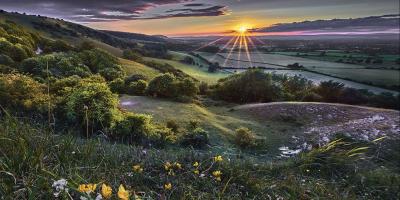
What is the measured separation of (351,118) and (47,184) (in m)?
15.1

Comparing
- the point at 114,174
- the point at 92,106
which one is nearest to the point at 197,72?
the point at 92,106

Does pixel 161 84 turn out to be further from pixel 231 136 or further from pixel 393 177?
pixel 393 177

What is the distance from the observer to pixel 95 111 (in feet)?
31.4

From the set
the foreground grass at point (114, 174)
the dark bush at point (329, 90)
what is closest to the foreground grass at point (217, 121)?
the foreground grass at point (114, 174)

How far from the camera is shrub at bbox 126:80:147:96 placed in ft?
49.4

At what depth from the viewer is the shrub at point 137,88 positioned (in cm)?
1505

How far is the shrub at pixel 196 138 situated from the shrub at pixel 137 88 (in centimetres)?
450

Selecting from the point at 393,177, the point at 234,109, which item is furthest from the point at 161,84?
the point at 393,177

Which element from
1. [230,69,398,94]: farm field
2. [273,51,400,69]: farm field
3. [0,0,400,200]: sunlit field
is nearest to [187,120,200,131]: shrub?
[0,0,400,200]: sunlit field

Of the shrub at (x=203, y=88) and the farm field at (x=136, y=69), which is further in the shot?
the shrub at (x=203, y=88)

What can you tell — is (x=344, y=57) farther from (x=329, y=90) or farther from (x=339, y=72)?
(x=329, y=90)

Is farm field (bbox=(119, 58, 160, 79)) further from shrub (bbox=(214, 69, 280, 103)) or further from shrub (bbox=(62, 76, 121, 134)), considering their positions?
shrub (bbox=(62, 76, 121, 134))

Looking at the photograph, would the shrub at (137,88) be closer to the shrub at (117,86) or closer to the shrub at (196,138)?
the shrub at (117,86)

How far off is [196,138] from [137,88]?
5.10m
